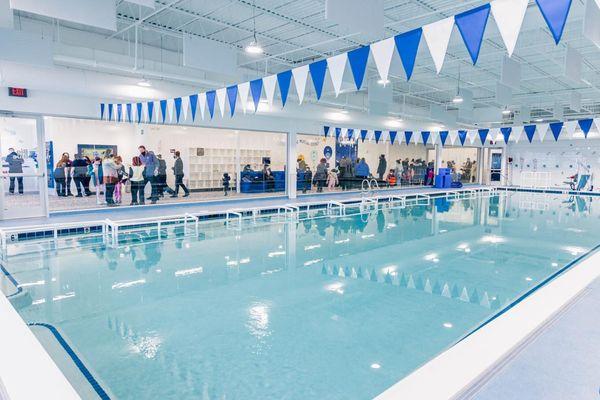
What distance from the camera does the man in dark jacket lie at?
9.41 m

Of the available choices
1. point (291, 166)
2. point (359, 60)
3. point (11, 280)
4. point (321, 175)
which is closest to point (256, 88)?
point (359, 60)

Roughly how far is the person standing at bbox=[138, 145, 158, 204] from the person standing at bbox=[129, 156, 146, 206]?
13cm

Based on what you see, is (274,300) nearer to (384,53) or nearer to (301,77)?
(384,53)

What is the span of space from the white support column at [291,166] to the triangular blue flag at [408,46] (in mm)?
8002

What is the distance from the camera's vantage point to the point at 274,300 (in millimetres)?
3570

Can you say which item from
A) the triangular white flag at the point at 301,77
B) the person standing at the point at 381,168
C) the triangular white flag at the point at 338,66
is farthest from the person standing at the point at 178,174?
the person standing at the point at 381,168

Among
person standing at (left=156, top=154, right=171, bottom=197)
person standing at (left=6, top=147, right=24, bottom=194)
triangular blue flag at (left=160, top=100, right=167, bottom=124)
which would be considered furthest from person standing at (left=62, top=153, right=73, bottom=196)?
triangular blue flag at (left=160, top=100, right=167, bottom=124)

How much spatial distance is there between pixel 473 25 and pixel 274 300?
2.89 metres

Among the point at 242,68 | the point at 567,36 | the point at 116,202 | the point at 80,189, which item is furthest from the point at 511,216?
the point at 80,189

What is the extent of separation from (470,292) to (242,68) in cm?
836

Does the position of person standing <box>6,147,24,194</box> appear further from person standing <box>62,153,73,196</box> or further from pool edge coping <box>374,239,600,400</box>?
pool edge coping <box>374,239,600,400</box>

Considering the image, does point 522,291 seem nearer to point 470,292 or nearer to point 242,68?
point 470,292

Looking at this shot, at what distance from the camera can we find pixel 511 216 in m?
9.22

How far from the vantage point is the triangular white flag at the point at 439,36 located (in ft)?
10.5
